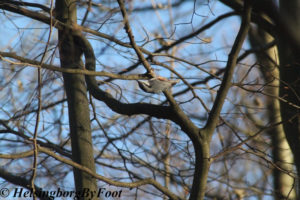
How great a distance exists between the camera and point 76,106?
2.80 metres

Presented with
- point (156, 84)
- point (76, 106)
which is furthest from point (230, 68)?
point (76, 106)

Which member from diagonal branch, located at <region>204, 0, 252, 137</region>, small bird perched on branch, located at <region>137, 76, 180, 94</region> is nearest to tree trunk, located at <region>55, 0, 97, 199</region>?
small bird perched on branch, located at <region>137, 76, 180, 94</region>

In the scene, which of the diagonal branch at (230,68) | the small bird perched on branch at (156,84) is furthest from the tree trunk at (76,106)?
the diagonal branch at (230,68)

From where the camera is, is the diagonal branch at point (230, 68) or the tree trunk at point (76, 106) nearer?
the diagonal branch at point (230, 68)

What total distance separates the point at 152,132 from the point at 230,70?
1.22 m

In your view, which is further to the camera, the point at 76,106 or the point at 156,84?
the point at 76,106

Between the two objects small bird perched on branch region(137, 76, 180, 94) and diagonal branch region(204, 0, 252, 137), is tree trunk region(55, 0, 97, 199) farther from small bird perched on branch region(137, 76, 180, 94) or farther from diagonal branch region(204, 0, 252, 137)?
diagonal branch region(204, 0, 252, 137)

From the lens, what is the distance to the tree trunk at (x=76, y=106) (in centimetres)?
261

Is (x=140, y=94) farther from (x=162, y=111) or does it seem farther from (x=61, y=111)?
(x=61, y=111)

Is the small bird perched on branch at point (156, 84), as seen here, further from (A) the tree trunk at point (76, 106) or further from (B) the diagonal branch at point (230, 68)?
(A) the tree trunk at point (76, 106)

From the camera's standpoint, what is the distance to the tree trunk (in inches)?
103

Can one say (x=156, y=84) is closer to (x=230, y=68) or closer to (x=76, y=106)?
(x=230, y=68)

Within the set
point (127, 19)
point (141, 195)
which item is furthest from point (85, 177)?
point (141, 195)

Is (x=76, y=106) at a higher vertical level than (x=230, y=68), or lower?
lower
